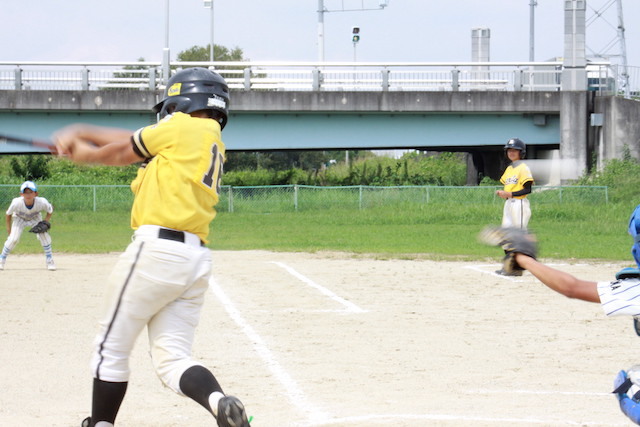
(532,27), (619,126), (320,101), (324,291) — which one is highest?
(532,27)

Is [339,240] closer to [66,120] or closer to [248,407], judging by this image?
[66,120]

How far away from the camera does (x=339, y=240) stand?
21.8m

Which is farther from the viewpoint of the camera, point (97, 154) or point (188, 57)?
point (188, 57)

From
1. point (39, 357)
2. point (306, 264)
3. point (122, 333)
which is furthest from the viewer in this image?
point (306, 264)

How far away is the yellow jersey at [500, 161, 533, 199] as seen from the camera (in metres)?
14.8

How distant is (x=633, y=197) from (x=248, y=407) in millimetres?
24096

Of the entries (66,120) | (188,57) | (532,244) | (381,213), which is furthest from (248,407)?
(188,57)

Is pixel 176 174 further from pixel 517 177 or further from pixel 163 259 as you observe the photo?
pixel 517 177

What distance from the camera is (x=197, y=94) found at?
4859 mm

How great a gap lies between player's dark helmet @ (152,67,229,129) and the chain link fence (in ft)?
79.4

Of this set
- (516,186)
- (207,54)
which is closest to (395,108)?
(516,186)

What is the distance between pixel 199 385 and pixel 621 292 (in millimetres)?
2090

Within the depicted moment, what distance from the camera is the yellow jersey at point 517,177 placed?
14.8 metres

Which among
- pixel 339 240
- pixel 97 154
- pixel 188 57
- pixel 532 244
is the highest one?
pixel 188 57
